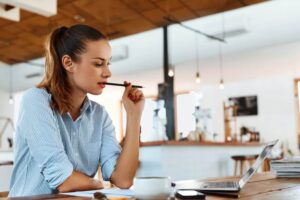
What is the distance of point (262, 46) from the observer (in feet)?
24.5

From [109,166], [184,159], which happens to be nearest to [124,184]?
[109,166]

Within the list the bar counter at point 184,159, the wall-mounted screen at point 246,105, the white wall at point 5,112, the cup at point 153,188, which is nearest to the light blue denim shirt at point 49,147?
the cup at point 153,188

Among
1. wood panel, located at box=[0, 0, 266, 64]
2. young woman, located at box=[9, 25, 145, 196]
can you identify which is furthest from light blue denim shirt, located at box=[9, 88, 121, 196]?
wood panel, located at box=[0, 0, 266, 64]

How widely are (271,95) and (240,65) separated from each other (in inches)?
48.1

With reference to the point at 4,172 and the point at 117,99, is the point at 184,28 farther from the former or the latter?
the point at 4,172

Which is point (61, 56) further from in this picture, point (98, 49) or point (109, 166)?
point (109, 166)

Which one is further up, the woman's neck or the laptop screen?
the woman's neck

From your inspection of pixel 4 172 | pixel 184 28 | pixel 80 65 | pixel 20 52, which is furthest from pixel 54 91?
pixel 20 52

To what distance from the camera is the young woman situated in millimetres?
1433

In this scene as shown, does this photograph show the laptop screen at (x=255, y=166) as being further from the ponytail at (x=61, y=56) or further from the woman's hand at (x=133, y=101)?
the ponytail at (x=61, y=56)

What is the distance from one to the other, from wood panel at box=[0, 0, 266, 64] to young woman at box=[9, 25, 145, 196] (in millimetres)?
5584

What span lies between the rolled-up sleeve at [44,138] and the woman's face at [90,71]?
15 cm

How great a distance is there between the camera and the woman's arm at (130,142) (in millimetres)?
1664

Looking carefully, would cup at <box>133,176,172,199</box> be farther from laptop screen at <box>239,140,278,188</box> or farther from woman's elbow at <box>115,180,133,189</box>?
woman's elbow at <box>115,180,133,189</box>
